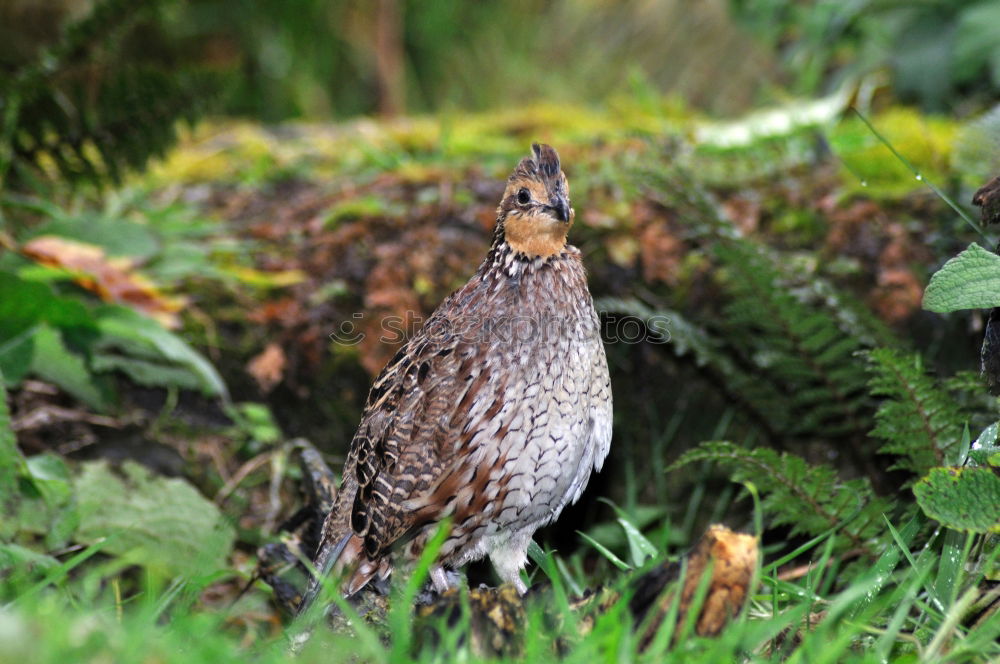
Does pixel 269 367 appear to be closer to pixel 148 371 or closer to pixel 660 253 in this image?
pixel 148 371

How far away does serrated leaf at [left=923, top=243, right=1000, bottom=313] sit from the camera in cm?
255

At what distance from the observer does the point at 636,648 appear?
87.0 inches

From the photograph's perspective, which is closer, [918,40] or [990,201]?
[990,201]

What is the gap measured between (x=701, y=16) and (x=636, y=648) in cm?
929

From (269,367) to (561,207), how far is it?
227 centimetres

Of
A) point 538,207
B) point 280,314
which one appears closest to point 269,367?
point 280,314

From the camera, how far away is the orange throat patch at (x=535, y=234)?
3.27 m

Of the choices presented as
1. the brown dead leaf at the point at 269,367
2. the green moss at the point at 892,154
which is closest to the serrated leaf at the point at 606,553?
the brown dead leaf at the point at 269,367

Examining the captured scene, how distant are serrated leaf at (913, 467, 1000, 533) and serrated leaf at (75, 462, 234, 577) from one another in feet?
7.97

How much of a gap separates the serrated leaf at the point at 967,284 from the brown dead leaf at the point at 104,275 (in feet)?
11.1

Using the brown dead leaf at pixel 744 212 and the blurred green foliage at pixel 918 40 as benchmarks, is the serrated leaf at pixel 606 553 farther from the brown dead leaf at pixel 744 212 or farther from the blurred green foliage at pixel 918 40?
the blurred green foliage at pixel 918 40

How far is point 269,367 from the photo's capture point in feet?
16.1

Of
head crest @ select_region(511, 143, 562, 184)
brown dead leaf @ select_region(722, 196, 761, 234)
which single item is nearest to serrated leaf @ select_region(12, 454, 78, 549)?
head crest @ select_region(511, 143, 562, 184)

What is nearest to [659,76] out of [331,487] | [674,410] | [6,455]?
[674,410]
